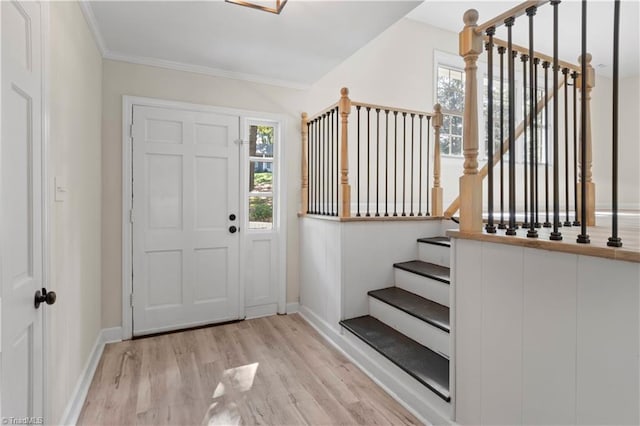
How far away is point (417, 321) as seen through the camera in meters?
2.30

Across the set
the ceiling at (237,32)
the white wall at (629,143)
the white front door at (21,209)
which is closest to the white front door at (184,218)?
the ceiling at (237,32)

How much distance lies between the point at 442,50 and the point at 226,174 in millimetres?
3292

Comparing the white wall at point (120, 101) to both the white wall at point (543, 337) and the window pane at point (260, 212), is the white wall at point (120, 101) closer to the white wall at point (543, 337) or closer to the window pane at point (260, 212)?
the window pane at point (260, 212)

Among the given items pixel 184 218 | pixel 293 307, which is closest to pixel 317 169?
pixel 184 218

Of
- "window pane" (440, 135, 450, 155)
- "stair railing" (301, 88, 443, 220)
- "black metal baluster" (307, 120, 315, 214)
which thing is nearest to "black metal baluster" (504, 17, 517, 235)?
"stair railing" (301, 88, 443, 220)

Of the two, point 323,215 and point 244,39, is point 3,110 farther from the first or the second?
point 323,215

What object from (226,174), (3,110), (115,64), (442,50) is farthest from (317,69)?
(3,110)

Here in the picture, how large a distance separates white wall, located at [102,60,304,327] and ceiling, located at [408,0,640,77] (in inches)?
89.1

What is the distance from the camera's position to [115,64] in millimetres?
2844

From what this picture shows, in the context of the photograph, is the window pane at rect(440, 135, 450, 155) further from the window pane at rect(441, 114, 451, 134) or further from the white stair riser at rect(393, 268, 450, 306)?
the white stair riser at rect(393, 268, 450, 306)

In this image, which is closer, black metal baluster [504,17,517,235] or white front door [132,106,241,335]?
black metal baluster [504,17,517,235]

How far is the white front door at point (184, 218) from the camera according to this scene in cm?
296

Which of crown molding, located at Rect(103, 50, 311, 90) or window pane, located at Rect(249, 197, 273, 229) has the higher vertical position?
crown molding, located at Rect(103, 50, 311, 90)

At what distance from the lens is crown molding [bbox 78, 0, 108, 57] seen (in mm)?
2100
